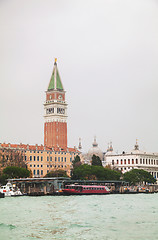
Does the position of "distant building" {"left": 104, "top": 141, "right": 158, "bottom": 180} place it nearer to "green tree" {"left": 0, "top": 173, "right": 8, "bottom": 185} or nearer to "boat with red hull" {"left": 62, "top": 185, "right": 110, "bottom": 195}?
"boat with red hull" {"left": 62, "top": 185, "right": 110, "bottom": 195}

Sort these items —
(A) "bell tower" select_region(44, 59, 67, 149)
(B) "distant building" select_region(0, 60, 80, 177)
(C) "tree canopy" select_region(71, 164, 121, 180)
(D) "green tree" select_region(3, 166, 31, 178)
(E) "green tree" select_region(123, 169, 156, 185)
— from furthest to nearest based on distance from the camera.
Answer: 1. (A) "bell tower" select_region(44, 59, 67, 149)
2. (B) "distant building" select_region(0, 60, 80, 177)
3. (E) "green tree" select_region(123, 169, 156, 185)
4. (C) "tree canopy" select_region(71, 164, 121, 180)
5. (D) "green tree" select_region(3, 166, 31, 178)

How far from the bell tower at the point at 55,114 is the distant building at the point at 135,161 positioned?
13560 millimetres

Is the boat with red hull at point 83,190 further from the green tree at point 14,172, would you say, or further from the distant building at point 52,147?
the distant building at point 52,147

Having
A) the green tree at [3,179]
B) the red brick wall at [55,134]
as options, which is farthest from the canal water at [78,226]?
the red brick wall at [55,134]

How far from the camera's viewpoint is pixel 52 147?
346 feet

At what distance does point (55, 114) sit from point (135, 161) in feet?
75.6

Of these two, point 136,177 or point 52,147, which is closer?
point 136,177

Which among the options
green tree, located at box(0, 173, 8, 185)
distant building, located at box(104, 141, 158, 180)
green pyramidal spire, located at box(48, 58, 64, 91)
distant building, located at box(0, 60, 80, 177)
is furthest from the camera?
green pyramidal spire, located at box(48, 58, 64, 91)

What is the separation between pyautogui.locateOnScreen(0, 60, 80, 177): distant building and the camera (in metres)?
97.0

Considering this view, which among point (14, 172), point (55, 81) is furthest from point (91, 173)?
point (55, 81)

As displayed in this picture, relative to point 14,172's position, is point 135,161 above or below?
above

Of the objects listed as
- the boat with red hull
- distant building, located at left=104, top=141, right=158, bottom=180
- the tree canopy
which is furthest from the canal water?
distant building, located at left=104, top=141, right=158, bottom=180

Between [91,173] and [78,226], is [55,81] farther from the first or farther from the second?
[78,226]

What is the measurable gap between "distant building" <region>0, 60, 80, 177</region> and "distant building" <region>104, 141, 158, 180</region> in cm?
1356
